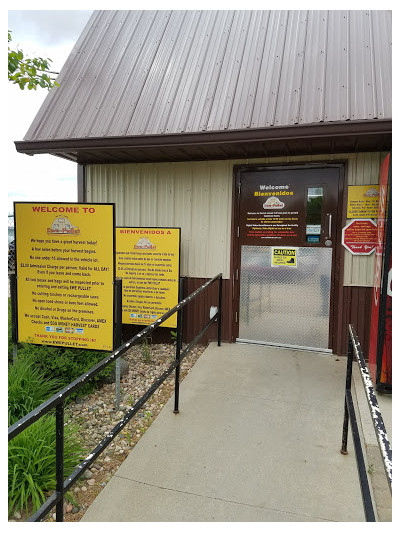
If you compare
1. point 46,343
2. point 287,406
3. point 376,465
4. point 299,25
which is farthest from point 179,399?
point 299,25

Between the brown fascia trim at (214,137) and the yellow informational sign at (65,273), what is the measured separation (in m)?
1.30

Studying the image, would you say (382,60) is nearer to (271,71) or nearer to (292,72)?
(292,72)

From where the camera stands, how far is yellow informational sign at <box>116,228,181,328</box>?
17.6 feet

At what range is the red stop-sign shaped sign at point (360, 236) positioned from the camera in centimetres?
474

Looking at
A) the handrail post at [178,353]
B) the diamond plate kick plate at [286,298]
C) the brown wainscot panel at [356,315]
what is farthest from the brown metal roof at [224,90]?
the handrail post at [178,353]

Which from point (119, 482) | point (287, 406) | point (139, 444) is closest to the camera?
point (119, 482)

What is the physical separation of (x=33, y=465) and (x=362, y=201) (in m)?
4.43

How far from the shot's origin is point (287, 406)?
3.62 metres

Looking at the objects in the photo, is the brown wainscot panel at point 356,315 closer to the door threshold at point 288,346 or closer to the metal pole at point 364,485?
the door threshold at point 288,346

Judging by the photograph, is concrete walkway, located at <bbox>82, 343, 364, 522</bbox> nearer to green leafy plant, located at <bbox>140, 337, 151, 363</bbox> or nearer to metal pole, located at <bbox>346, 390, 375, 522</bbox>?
metal pole, located at <bbox>346, 390, 375, 522</bbox>

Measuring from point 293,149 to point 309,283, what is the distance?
5.79 ft

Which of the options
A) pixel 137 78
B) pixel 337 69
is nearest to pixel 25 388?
pixel 137 78

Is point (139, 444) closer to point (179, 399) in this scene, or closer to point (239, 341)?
point (179, 399)

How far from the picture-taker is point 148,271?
547 cm
